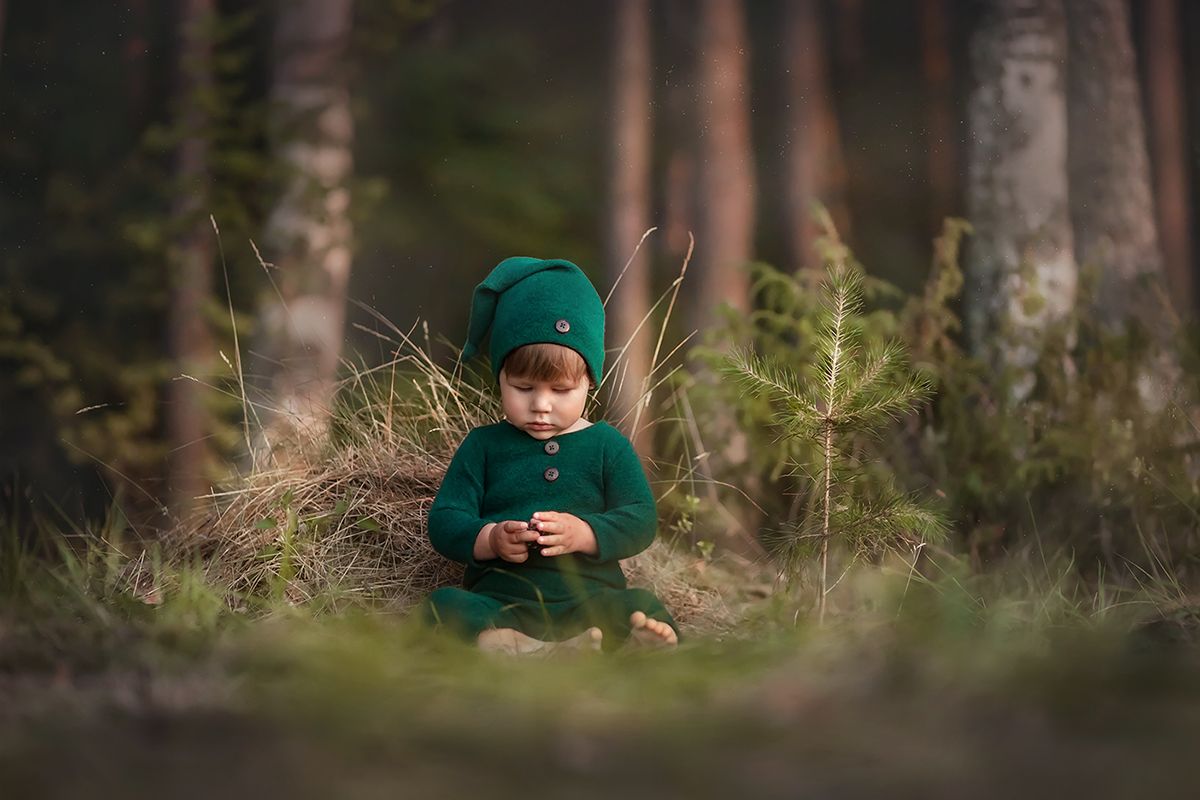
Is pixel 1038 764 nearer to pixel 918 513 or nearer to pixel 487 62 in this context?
pixel 918 513

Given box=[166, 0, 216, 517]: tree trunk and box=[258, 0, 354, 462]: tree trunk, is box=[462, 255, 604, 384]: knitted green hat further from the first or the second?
box=[166, 0, 216, 517]: tree trunk

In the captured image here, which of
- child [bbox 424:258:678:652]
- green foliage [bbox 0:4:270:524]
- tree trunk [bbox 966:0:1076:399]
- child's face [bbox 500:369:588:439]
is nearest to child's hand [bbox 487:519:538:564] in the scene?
child [bbox 424:258:678:652]

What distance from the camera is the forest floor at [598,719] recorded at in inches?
74.8

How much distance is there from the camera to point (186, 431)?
23.4 feet

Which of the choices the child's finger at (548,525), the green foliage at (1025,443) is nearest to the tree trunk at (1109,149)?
the green foliage at (1025,443)

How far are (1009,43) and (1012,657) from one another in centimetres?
406

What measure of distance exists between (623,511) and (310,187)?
448cm

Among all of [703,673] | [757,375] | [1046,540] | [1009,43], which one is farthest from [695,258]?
[703,673]

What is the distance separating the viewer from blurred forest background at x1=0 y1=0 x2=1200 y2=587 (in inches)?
185

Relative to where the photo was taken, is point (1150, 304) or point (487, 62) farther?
point (487, 62)

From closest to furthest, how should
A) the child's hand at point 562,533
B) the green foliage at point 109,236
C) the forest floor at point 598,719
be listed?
1. the forest floor at point 598,719
2. the child's hand at point 562,533
3. the green foliage at point 109,236

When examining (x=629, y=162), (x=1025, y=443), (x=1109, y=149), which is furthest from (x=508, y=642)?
(x=629, y=162)

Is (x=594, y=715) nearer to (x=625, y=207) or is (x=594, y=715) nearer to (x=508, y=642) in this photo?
(x=508, y=642)

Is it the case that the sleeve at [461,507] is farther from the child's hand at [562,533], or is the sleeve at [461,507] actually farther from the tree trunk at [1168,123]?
the tree trunk at [1168,123]
